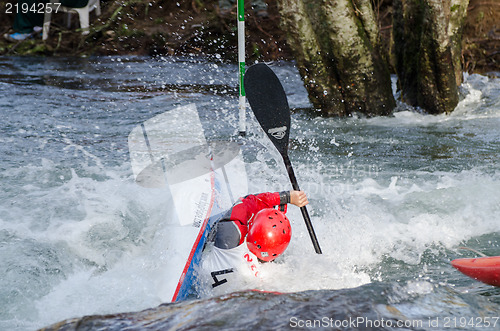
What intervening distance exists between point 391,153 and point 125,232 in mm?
3153

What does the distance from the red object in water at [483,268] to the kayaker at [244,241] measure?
1.13 m

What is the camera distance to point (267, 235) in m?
3.19

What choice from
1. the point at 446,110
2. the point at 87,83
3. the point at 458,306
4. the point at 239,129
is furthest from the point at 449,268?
the point at 87,83

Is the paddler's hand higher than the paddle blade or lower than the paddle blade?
lower

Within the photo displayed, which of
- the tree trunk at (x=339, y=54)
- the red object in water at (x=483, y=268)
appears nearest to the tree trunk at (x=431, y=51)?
the tree trunk at (x=339, y=54)

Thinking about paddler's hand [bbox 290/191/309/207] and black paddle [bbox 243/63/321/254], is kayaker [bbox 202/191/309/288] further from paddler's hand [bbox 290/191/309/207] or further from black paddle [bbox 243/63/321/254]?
black paddle [bbox 243/63/321/254]

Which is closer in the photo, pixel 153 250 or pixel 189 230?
pixel 189 230

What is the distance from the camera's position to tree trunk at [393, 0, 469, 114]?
7121 millimetres

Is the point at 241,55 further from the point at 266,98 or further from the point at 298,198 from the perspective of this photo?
the point at 298,198

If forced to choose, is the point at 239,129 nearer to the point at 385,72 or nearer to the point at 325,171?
the point at 325,171

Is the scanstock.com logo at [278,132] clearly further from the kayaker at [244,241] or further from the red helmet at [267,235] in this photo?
the red helmet at [267,235]

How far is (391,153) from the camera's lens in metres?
6.07

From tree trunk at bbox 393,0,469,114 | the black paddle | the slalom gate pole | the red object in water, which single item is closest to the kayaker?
the black paddle

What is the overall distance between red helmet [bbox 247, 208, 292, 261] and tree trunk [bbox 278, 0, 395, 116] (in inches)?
174
